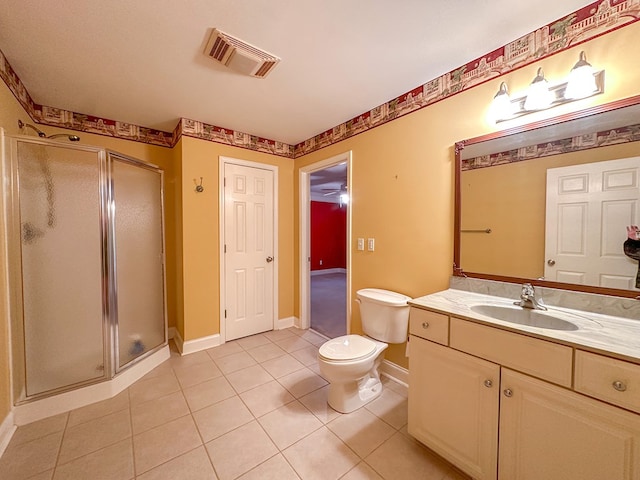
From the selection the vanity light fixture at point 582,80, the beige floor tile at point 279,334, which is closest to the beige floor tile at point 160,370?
the beige floor tile at point 279,334

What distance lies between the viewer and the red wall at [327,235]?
281 inches

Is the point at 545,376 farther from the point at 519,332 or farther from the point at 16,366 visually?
the point at 16,366

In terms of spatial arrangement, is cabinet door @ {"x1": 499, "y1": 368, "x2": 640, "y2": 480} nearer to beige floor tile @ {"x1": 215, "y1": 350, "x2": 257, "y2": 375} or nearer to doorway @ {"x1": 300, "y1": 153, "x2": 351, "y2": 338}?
doorway @ {"x1": 300, "y1": 153, "x2": 351, "y2": 338}

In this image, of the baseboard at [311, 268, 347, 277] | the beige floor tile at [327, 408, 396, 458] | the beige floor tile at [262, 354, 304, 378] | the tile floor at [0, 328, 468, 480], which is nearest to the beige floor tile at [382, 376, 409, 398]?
the tile floor at [0, 328, 468, 480]

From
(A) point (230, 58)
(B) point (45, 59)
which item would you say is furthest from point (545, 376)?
(B) point (45, 59)

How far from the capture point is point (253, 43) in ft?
4.83

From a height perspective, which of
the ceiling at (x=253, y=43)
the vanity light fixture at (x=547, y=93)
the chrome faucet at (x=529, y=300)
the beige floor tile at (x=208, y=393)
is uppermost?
the ceiling at (x=253, y=43)

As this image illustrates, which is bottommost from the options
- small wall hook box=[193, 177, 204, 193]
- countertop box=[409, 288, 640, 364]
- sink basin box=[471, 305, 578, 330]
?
sink basin box=[471, 305, 578, 330]

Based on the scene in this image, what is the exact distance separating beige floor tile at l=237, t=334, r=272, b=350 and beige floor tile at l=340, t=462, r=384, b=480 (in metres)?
1.66

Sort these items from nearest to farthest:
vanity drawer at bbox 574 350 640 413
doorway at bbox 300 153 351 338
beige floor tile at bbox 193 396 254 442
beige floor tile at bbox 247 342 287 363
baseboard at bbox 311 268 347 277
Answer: vanity drawer at bbox 574 350 640 413, beige floor tile at bbox 193 396 254 442, beige floor tile at bbox 247 342 287 363, doorway at bbox 300 153 351 338, baseboard at bbox 311 268 347 277

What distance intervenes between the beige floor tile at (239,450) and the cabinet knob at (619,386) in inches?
61.1

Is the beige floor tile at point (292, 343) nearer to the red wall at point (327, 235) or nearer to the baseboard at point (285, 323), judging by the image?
the baseboard at point (285, 323)

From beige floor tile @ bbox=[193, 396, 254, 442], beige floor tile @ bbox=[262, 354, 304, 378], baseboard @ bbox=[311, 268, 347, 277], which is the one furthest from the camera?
baseboard @ bbox=[311, 268, 347, 277]

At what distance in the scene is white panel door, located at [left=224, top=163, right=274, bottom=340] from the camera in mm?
2793
